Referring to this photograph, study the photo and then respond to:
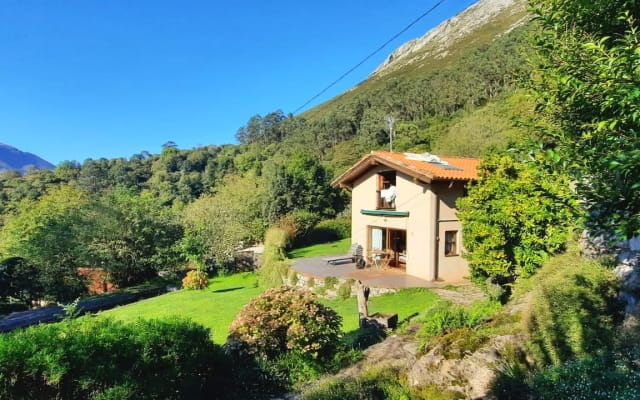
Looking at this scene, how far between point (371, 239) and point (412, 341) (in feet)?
36.0

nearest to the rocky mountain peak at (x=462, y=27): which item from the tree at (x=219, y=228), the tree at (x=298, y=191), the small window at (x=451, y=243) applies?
the tree at (x=298, y=191)

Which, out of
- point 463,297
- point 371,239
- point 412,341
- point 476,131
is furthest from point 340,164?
point 412,341

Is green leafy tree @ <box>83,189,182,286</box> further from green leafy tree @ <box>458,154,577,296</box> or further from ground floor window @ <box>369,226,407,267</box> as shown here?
green leafy tree @ <box>458,154,577,296</box>

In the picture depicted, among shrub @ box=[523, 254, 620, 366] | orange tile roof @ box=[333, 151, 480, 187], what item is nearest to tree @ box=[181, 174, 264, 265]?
orange tile roof @ box=[333, 151, 480, 187]

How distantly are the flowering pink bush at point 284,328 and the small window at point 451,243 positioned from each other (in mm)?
9555

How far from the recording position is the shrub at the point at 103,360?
14.8 ft

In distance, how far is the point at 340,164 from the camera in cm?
5366

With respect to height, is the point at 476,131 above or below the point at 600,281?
above

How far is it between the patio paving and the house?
0.56 meters

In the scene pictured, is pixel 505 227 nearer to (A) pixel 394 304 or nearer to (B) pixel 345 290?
(A) pixel 394 304

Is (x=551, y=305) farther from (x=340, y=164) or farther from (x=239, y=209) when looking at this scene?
(x=340, y=164)

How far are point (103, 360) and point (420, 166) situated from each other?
1418 cm

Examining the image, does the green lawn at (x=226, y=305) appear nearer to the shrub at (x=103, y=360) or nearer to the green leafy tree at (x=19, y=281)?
the shrub at (x=103, y=360)

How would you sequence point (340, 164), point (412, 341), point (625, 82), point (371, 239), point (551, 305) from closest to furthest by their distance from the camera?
point (625, 82) → point (551, 305) → point (412, 341) → point (371, 239) → point (340, 164)
